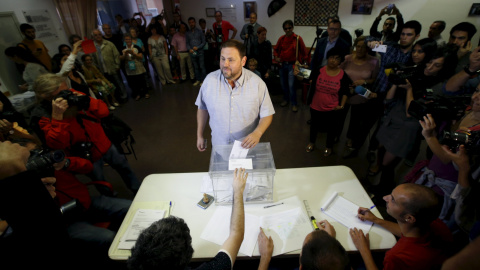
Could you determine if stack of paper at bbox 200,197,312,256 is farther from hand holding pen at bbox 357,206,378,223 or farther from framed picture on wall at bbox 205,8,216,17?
framed picture on wall at bbox 205,8,216,17

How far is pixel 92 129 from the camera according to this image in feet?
6.71

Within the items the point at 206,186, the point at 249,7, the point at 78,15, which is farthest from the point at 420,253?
the point at 78,15

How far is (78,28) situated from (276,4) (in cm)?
506

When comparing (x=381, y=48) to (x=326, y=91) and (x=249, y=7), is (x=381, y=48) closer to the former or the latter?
(x=326, y=91)

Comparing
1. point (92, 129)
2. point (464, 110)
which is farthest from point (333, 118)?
point (92, 129)

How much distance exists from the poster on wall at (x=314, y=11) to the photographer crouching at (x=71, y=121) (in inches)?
217

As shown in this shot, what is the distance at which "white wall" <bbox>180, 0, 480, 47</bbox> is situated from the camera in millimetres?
4613

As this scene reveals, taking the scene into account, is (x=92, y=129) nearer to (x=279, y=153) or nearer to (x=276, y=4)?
(x=279, y=153)

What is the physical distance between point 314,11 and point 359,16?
1.08 m

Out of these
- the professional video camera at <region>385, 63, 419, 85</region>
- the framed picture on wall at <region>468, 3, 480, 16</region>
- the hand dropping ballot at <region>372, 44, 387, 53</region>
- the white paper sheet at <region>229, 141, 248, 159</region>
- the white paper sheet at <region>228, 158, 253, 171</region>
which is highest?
the framed picture on wall at <region>468, 3, 480, 16</region>

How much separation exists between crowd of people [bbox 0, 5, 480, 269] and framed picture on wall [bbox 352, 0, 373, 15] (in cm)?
187

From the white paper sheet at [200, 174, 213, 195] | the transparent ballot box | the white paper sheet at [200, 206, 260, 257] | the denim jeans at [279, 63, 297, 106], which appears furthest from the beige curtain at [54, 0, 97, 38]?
the white paper sheet at [200, 206, 260, 257]

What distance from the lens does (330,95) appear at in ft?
8.91

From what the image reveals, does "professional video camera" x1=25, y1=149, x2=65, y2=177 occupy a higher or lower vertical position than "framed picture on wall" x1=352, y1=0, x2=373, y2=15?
lower
